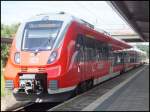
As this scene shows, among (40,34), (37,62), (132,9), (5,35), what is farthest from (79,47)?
(5,35)

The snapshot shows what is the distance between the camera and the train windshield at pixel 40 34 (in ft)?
47.8

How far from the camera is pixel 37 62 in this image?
1426 cm

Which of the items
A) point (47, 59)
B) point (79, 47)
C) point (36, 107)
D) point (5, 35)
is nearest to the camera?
point (47, 59)

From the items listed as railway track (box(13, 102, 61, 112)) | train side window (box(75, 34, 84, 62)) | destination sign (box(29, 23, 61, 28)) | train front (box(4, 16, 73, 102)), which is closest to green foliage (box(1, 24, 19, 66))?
train side window (box(75, 34, 84, 62))

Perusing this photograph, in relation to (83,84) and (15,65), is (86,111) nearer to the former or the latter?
(15,65)

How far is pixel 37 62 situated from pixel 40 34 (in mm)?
1089

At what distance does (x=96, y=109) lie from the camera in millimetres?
12672

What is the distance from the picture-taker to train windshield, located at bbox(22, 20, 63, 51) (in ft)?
47.8

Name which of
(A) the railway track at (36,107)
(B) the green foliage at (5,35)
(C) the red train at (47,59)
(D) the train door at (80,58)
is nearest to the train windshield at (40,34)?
(C) the red train at (47,59)

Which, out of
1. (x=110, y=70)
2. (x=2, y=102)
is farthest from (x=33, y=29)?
(x=110, y=70)

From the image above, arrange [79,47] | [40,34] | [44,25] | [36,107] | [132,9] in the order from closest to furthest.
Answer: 1. [40,34]
2. [44,25]
3. [36,107]
4. [79,47]
5. [132,9]

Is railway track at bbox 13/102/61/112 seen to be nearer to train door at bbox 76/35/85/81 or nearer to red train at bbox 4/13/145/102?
red train at bbox 4/13/145/102

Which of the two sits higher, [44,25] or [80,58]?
[44,25]

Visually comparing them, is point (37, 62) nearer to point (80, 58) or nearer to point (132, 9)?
point (80, 58)
